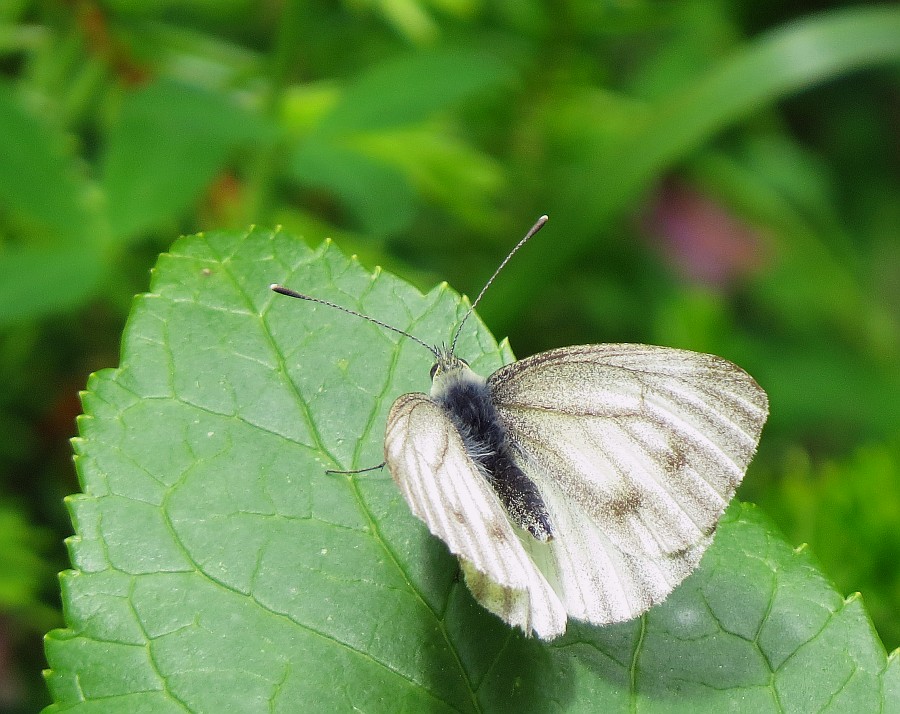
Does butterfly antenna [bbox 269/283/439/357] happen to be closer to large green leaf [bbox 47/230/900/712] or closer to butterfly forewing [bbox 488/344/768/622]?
large green leaf [bbox 47/230/900/712]

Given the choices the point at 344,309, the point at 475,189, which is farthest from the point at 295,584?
the point at 475,189

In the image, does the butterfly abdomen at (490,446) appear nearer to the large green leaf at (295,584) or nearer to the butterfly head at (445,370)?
the butterfly head at (445,370)

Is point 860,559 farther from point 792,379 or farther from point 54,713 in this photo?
point 792,379

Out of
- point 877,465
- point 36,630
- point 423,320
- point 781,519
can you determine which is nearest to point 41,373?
point 36,630

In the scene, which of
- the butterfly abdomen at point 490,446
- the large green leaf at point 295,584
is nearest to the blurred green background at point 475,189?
the large green leaf at point 295,584

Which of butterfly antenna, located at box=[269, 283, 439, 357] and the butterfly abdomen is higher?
butterfly antenna, located at box=[269, 283, 439, 357]

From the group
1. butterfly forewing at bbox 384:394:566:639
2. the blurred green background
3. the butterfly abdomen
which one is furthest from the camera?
the blurred green background

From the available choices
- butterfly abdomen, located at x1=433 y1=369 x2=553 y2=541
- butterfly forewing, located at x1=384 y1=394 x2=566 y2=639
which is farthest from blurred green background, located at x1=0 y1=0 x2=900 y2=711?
butterfly forewing, located at x1=384 y1=394 x2=566 y2=639
